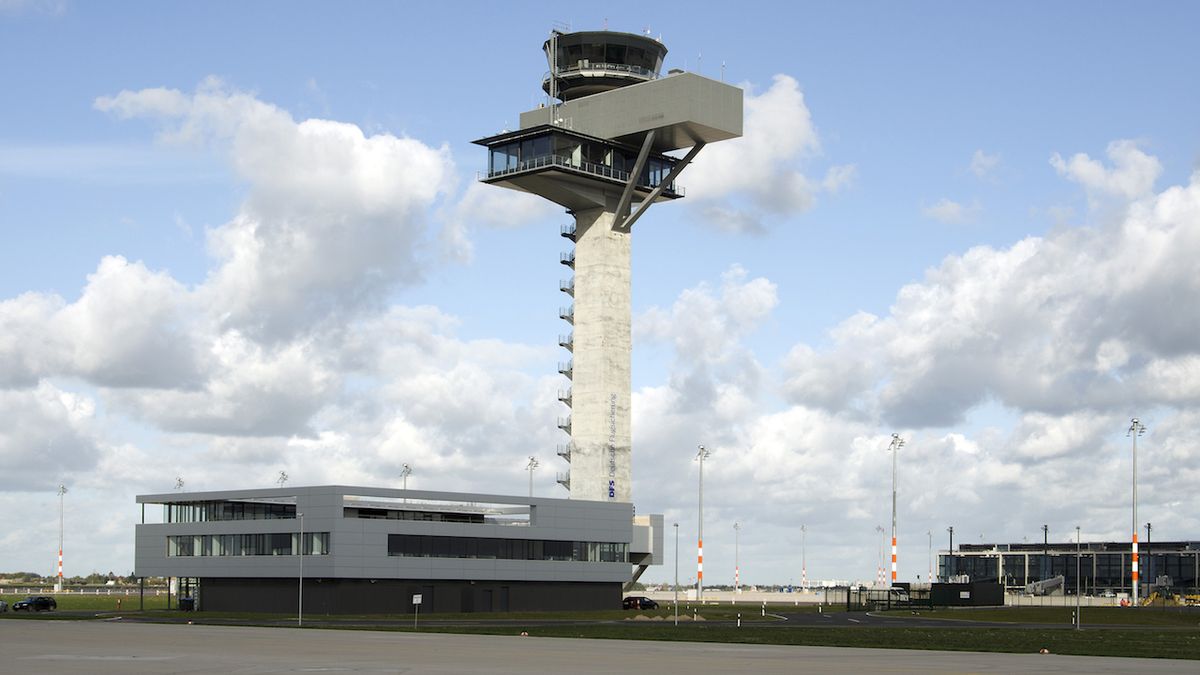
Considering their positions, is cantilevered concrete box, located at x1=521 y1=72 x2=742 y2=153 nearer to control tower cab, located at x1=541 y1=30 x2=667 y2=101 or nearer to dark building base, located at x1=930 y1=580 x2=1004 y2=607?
control tower cab, located at x1=541 y1=30 x2=667 y2=101

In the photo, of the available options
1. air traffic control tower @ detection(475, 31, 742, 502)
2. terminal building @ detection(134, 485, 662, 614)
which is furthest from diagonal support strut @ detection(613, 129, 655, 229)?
terminal building @ detection(134, 485, 662, 614)

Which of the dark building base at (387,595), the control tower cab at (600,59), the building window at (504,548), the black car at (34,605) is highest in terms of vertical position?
the control tower cab at (600,59)

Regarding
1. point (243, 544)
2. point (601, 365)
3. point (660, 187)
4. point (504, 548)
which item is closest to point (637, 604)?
point (504, 548)

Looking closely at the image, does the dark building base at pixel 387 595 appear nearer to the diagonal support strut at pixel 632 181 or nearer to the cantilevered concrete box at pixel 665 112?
the diagonal support strut at pixel 632 181

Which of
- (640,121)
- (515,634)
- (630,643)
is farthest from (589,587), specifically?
(630,643)

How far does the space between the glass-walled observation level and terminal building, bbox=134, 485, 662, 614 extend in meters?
28.5

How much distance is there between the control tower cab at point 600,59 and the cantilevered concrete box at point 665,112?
2326 mm

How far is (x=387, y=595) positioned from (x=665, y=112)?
4596cm

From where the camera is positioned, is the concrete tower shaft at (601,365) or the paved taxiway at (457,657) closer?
the paved taxiway at (457,657)

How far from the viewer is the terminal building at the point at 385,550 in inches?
4183

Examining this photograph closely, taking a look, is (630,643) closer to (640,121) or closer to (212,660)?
(212,660)

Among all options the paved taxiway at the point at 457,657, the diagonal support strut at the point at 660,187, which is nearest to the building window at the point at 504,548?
the diagonal support strut at the point at 660,187

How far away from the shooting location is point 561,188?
12425 centimetres

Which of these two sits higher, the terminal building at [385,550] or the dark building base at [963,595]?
the terminal building at [385,550]
